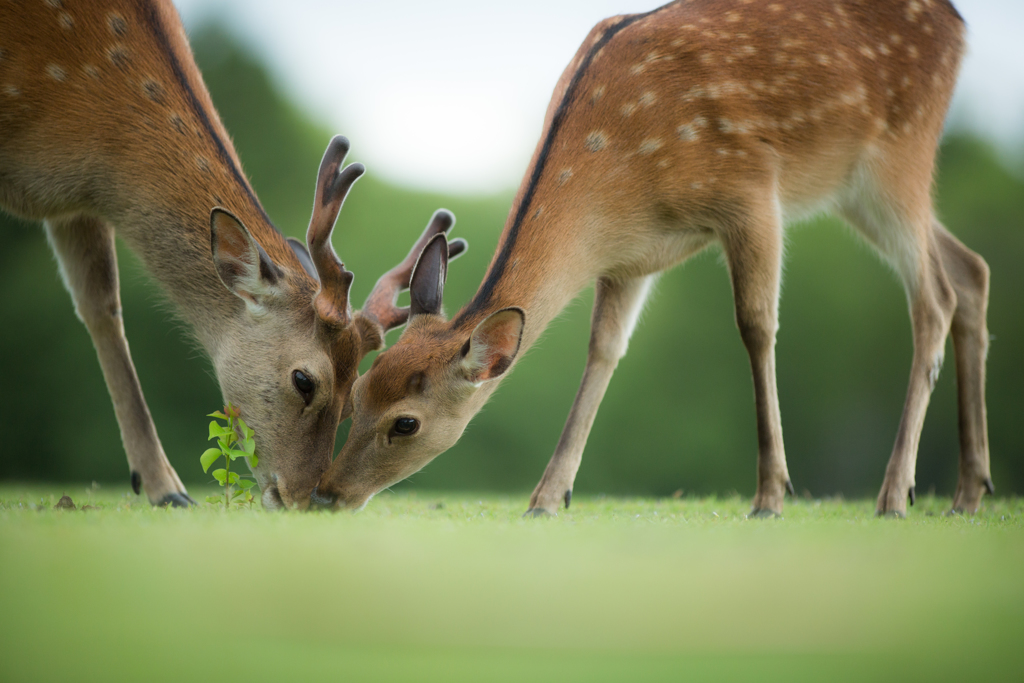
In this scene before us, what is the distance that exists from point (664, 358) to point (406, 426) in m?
3.97

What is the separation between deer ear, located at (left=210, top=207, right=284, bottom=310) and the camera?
3.01 meters

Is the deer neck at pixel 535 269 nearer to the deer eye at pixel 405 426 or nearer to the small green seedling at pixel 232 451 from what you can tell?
the deer eye at pixel 405 426

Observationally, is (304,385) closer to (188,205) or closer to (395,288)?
(395,288)

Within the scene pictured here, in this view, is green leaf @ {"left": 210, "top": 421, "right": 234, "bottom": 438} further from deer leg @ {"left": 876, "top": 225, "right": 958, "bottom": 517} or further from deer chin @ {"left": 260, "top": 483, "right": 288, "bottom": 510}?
deer leg @ {"left": 876, "top": 225, "right": 958, "bottom": 517}

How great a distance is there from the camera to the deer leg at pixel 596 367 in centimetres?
355

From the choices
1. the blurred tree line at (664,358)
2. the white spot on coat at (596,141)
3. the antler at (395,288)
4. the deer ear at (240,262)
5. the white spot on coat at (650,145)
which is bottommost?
the blurred tree line at (664,358)

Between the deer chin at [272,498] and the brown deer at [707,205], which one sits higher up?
the brown deer at [707,205]

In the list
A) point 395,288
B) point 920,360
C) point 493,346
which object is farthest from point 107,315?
point 920,360

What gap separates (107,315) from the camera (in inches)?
145

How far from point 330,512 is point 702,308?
14.9 feet

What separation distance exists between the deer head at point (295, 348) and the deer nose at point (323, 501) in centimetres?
15

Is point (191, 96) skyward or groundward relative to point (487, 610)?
skyward

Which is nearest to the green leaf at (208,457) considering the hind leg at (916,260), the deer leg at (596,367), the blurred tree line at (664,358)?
the deer leg at (596,367)

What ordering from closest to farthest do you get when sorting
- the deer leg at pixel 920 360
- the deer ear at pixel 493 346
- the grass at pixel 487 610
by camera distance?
1. the grass at pixel 487 610
2. the deer ear at pixel 493 346
3. the deer leg at pixel 920 360
